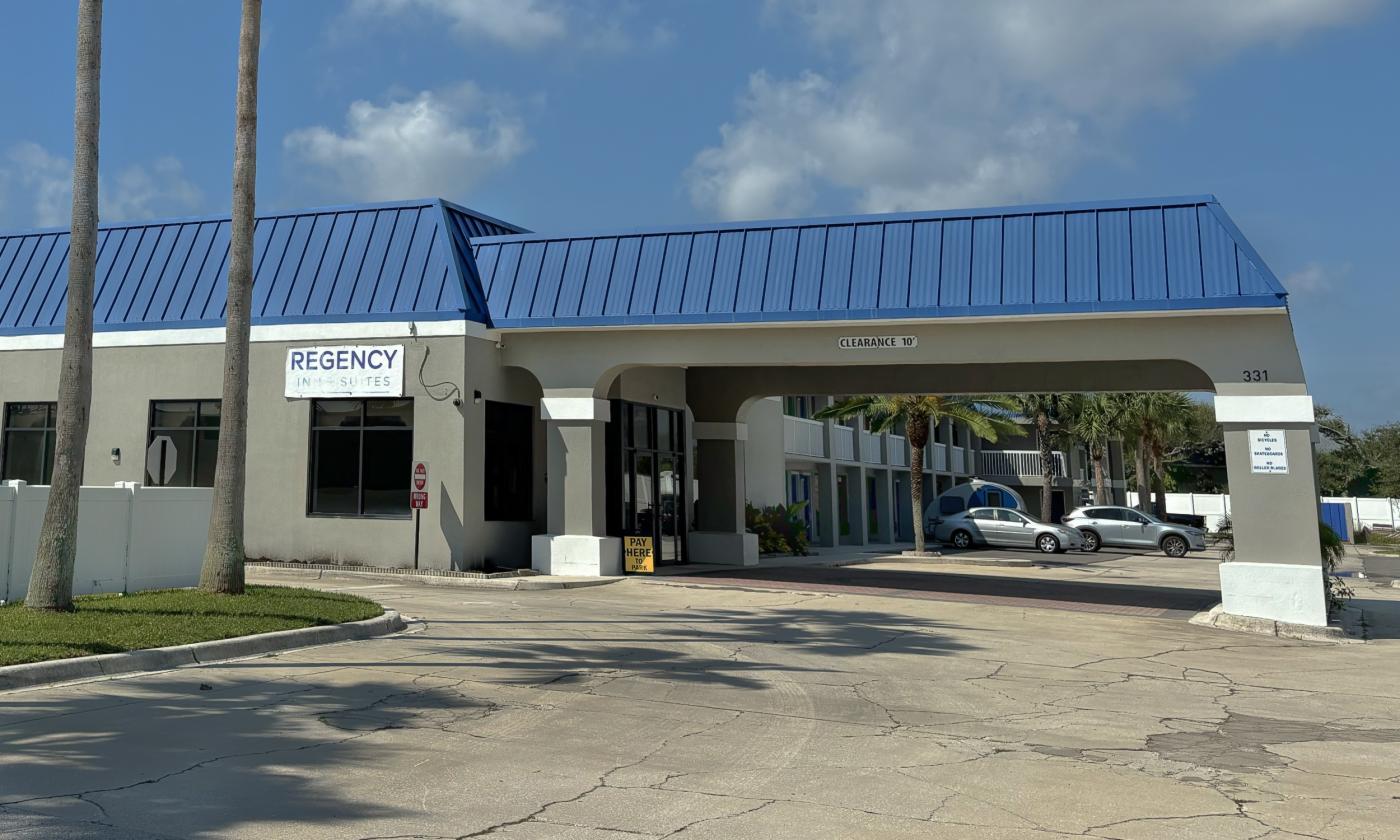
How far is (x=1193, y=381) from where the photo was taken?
2028 cm

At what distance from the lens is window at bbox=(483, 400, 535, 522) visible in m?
21.4

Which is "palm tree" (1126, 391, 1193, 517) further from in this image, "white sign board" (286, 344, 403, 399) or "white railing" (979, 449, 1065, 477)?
"white sign board" (286, 344, 403, 399)

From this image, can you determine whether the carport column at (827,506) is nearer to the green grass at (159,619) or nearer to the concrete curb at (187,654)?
the green grass at (159,619)

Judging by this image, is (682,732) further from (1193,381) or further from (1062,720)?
(1193,381)

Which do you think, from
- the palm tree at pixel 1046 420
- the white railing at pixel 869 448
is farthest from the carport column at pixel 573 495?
the palm tree at pixel 1046 420

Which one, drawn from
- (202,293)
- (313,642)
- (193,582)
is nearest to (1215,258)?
(313,642)

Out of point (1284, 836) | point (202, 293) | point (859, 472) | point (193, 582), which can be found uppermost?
point (202, 293)

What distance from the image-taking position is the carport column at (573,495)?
20594 millimetres

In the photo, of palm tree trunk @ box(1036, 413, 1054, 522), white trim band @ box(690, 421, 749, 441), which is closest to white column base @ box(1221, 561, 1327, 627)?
white trim band @ box(690, 421, 749, 441)

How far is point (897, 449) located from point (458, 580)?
27.0 metres

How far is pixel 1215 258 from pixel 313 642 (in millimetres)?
13998

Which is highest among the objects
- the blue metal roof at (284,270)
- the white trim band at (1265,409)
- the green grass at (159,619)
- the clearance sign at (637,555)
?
the blue metal roof at (284,270)

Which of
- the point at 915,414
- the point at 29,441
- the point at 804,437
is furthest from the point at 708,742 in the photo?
the point at 804,437

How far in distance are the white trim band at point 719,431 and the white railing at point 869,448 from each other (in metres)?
15.5
